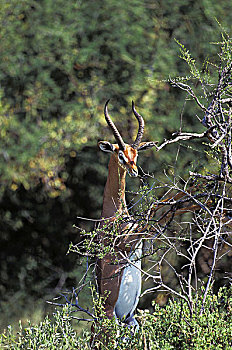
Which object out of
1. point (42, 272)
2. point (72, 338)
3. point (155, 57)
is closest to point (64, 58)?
point (155, 57)

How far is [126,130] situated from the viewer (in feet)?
19.3

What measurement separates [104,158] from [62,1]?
5.59 ft

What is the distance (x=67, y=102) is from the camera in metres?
6.00

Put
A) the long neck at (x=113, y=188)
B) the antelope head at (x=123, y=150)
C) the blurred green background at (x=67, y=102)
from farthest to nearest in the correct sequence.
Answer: the blurred green background at (x=67, y=102) < the long neck at (x=113, y=188) < the antelope head at (x=123, y=150)

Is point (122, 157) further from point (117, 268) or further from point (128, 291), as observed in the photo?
point (128, 291)

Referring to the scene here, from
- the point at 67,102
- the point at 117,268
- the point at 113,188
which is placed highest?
the point at 113,188

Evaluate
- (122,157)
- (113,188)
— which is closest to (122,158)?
(122,157)

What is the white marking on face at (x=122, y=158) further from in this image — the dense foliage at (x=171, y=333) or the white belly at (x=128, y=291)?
the dense foliage at (x=171, y=333)

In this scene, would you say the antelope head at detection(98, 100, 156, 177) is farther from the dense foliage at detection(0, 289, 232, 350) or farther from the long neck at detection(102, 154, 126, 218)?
the dense foliage at detection(0, 289, 232, 350)

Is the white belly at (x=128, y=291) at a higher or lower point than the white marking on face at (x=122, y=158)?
lower

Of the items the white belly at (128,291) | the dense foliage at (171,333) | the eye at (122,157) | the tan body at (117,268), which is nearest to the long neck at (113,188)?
the tan body at (117,268)

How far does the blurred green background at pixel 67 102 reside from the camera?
5.83 meters

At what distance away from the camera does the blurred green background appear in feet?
19.1

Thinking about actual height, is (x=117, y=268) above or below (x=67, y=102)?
above
